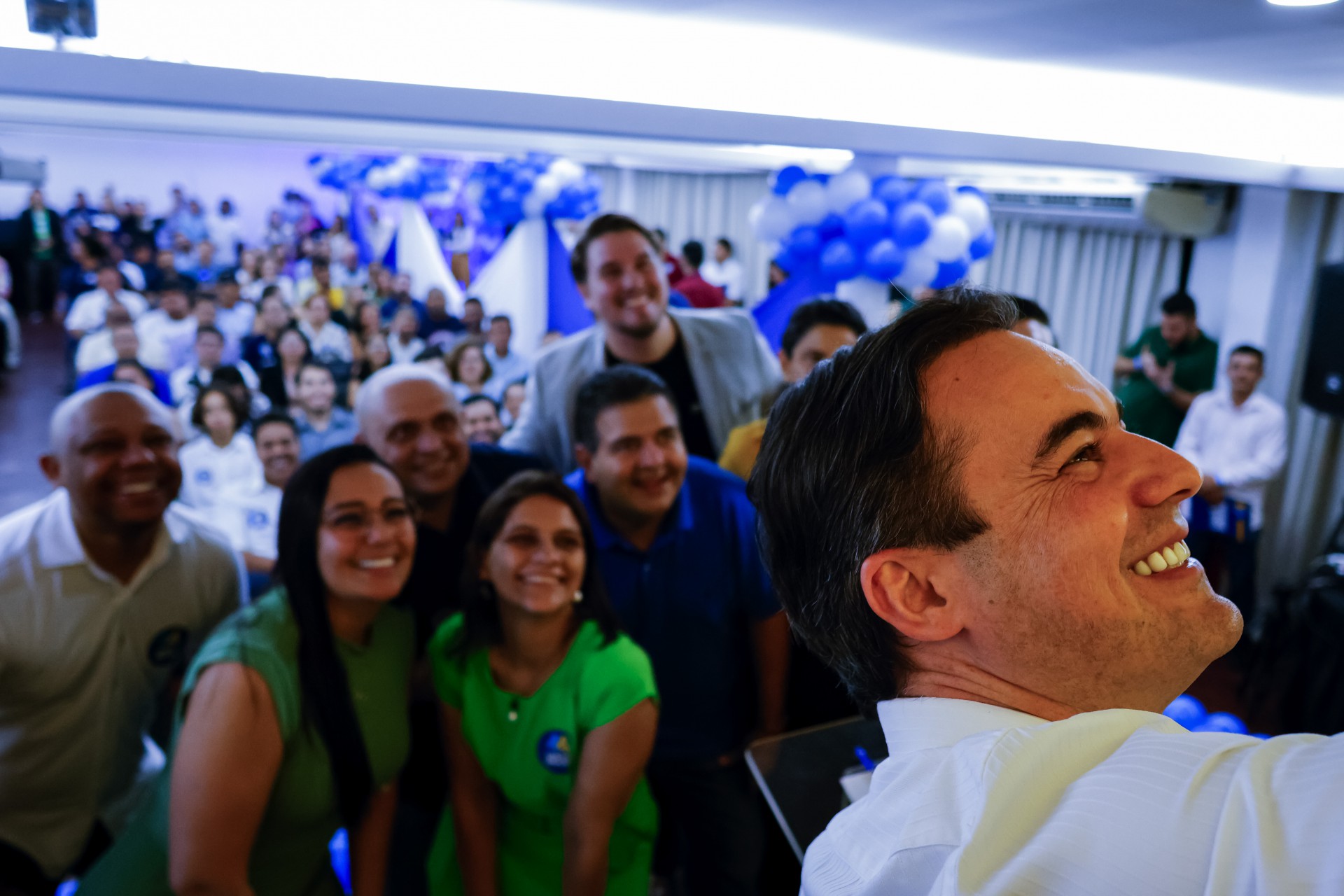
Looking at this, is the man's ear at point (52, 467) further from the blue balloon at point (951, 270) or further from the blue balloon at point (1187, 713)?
the blue balloon at point (951, 270)

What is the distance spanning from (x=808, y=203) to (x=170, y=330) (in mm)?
4973

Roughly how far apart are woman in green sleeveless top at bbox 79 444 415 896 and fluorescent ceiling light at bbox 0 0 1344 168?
3.22ft

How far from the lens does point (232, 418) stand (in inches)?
149

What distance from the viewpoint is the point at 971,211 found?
4.00 m

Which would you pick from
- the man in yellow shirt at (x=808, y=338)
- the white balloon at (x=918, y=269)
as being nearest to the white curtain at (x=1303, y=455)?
the white balloon at (x=918, y=269)

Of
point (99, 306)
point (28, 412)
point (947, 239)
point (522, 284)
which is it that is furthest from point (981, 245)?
point (28, 412)

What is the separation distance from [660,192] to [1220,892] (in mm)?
11082

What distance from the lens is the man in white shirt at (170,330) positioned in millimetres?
6297

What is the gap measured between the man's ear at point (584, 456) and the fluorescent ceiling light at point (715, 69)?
2.95 feet

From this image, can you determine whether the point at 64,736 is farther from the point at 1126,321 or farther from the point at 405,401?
the point at 1126,321

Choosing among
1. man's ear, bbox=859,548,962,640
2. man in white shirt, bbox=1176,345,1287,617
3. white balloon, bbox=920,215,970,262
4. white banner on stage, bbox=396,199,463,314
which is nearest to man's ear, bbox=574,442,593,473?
man's ear, bbox=859,548,962,640

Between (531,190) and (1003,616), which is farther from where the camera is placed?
(531,190)

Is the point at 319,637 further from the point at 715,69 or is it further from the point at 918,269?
the point at 918,269

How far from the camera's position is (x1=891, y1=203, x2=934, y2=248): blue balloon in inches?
141
